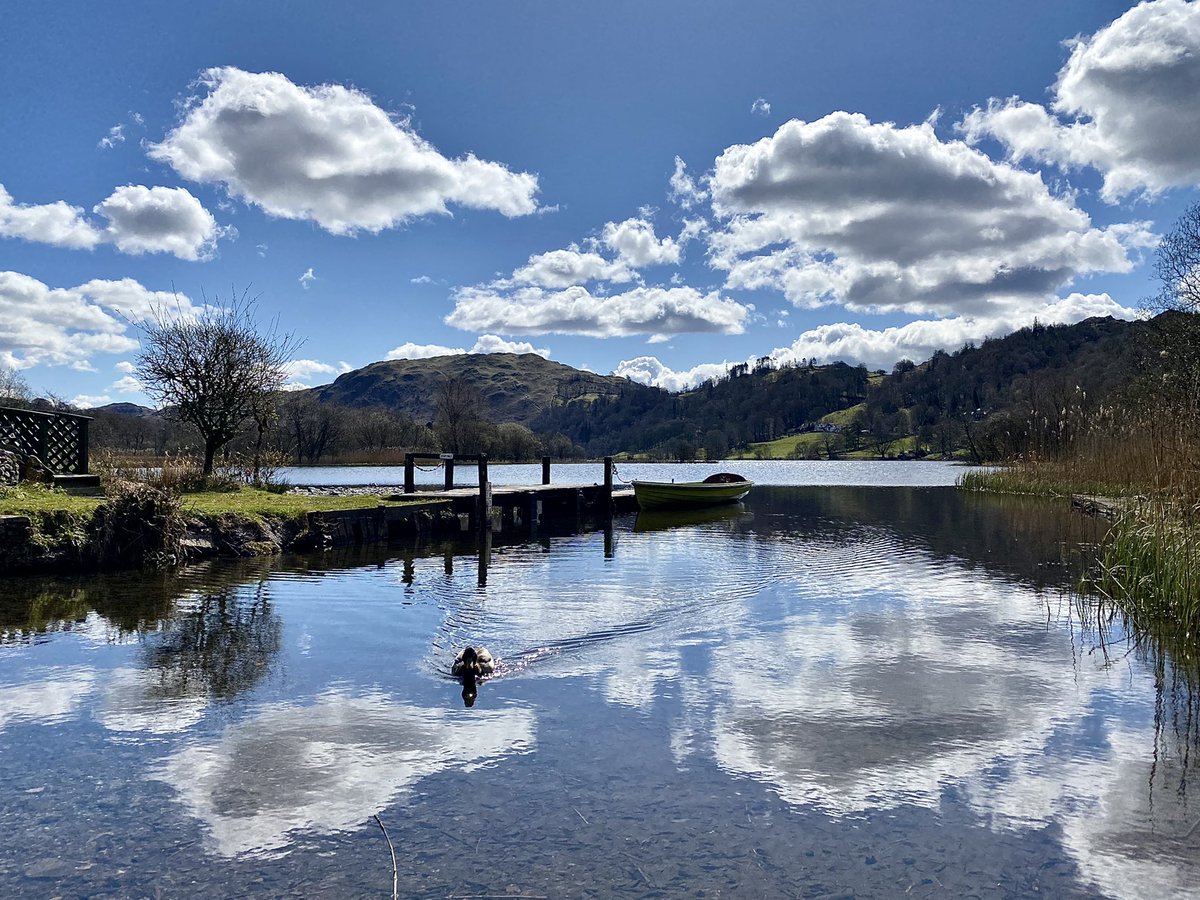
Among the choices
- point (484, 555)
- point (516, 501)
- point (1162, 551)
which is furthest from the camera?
point (516, 501)

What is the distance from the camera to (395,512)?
2569 cm

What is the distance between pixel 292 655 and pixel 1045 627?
37.5 ft

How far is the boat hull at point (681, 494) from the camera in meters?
39.5

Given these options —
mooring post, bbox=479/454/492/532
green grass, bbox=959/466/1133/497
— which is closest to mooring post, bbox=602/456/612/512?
mooring post, bbox=479/454/492/532

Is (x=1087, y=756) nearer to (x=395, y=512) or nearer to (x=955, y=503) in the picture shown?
(x=395, y=512)

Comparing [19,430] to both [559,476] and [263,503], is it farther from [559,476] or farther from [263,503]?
[559,476]

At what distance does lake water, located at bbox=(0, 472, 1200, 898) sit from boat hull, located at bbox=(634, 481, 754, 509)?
24.1 m

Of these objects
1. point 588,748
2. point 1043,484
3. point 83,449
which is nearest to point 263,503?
point 83,449

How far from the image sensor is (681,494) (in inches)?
1590

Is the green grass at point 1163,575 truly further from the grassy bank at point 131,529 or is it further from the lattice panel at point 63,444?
the lattice panel at point 63,444

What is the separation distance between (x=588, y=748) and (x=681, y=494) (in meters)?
33.2

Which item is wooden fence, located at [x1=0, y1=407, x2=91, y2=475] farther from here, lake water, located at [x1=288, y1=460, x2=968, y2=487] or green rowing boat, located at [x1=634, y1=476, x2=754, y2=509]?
green rowing boat, located at [x1=634, y1=476, x2=754, y2=509]

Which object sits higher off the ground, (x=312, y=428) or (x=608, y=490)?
(x=312, y=428)

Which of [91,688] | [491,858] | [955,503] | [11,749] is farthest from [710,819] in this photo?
[955,503]
